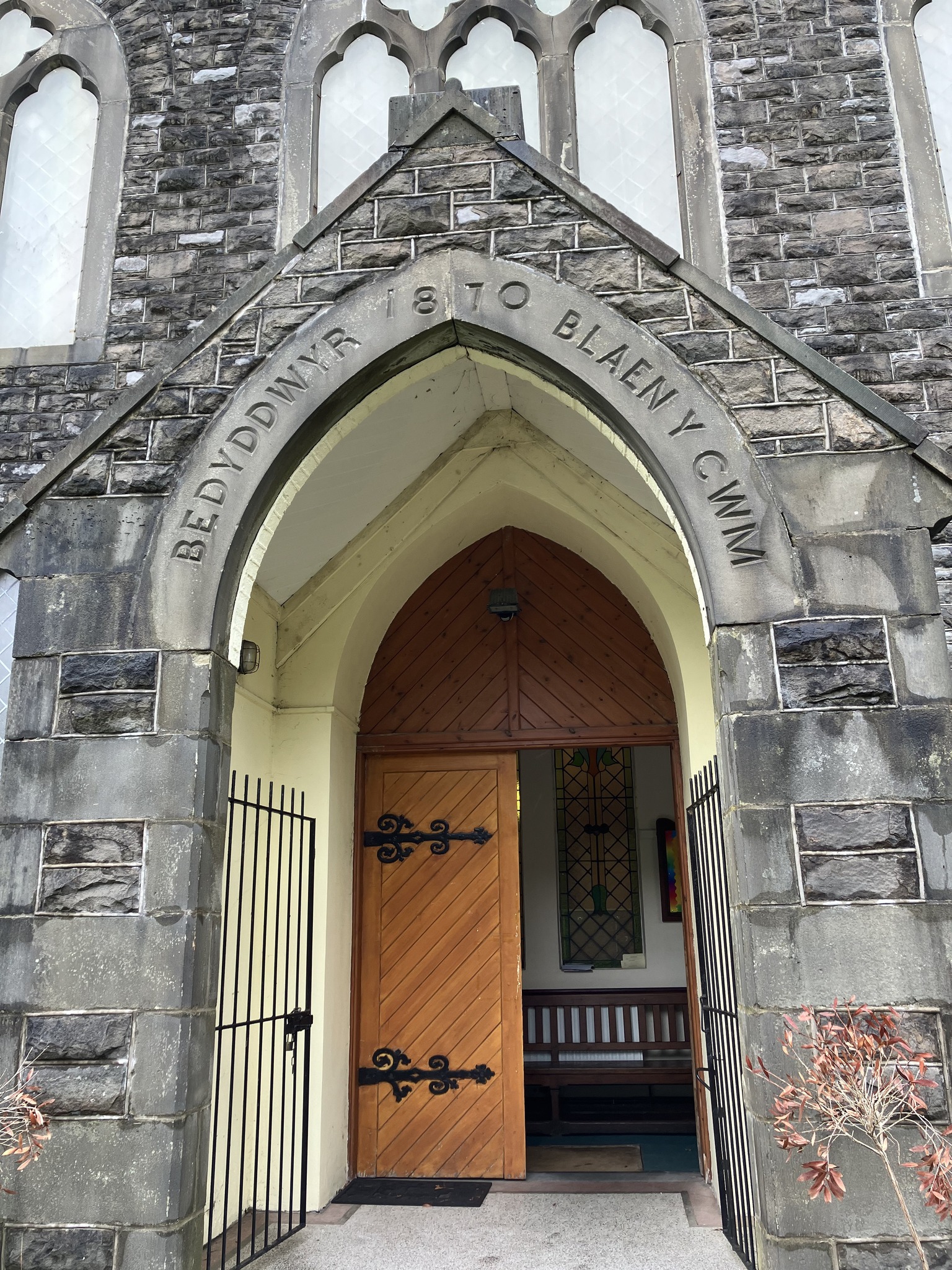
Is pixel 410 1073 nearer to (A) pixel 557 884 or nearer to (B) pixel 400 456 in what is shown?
(B) pixel 400 456

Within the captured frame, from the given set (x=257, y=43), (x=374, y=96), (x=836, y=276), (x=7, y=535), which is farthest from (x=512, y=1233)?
(x=257, y=43)

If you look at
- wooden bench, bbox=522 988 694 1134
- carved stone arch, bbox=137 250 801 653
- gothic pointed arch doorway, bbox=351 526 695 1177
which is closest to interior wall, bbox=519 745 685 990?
wooden bench, bbox=522 988 694 1134

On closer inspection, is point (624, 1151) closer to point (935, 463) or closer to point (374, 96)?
point (935, 463)

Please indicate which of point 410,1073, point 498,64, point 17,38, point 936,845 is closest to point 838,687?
point 936,845

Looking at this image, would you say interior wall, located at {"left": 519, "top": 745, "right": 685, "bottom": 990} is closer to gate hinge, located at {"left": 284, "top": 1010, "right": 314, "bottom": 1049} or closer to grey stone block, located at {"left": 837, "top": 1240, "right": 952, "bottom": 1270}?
gate hinge, located at {"left": 284, "top": 1010, "right": 314, "bottom": 1049}

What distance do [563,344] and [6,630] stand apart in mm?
2614

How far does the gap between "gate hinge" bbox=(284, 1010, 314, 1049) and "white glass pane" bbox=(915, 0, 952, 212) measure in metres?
5.38

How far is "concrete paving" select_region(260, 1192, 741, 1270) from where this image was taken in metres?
4.30

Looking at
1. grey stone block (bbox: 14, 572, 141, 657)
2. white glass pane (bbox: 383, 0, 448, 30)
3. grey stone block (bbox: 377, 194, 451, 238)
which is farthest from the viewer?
white glass pane (bbox: 383, 0, 448, 30)

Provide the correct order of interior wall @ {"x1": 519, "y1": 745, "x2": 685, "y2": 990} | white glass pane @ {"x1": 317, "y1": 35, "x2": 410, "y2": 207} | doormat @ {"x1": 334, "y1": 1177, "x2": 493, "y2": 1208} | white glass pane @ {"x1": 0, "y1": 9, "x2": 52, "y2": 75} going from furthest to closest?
interior wall @ {"x1": 519, "y1": 745, "x2": 685, "y2": 990}, white glass pane @ {"x1": 0, "y1": 9, "x2": 52, "y2": 75}, white glass pane @ {"x1": 317, "y1": 35, "x2": 410, "y2": 207}, doormat @ {"x1": 334, "y1": 1177, "x2": 493, "y2": 1208}

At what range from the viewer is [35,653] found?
3.82 m

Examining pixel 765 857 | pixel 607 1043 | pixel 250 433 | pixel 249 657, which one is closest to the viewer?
pixel 765 857

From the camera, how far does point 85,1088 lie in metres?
3.37

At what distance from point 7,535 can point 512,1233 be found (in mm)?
3693
